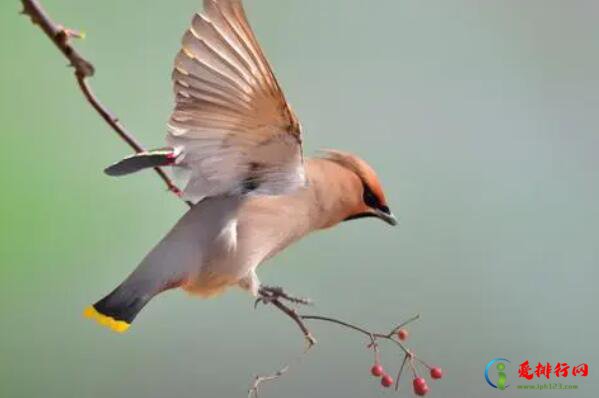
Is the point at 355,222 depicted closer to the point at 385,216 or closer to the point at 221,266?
the point at 385,216

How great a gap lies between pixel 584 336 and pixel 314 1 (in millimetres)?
660

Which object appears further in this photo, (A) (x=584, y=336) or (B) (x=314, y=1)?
(A) (x=584, y=336)

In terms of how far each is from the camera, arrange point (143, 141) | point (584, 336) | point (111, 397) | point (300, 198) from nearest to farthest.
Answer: point (300, 198) → point (143, 141) → point (111, 397) → point (584, 336)

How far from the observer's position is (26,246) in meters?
1.05

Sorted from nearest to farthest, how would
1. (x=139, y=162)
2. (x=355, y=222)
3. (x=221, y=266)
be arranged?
(x=139, y=162) → (x=221, y=266) → (x=355, y=222)

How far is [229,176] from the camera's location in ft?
2.21

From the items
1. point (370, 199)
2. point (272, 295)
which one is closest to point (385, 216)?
point (370, 199)

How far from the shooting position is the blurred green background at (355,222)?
40.1 inches

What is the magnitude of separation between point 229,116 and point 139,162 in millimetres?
80

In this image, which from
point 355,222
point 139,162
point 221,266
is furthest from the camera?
point 355,222

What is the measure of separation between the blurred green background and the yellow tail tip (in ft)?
1.18

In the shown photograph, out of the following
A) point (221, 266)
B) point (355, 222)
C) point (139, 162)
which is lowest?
point (355, 222)

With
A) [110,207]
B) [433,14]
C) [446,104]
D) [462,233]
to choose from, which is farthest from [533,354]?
[110,207]

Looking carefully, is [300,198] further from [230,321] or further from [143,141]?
[230,321]
